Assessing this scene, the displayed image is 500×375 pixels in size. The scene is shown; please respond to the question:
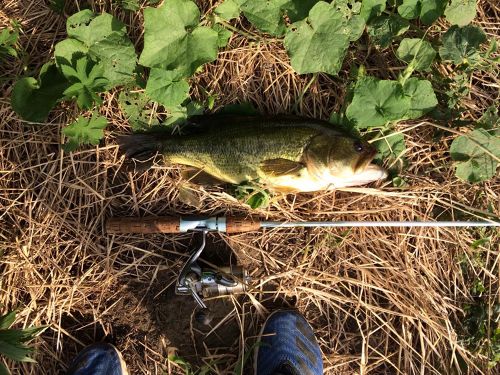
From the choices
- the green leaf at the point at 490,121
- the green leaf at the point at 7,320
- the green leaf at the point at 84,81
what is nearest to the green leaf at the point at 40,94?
the green leaf at the point at 84,81

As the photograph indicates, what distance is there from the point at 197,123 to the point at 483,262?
253 centimetres

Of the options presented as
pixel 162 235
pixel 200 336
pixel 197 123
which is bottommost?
pixel 200 336

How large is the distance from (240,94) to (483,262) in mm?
2364

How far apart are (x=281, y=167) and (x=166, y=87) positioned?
39.1 inches

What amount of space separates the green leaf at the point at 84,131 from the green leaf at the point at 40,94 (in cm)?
21

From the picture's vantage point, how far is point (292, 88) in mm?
3336

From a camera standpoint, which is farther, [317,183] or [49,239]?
[49,239]

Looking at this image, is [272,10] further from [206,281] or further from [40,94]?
[206,281]

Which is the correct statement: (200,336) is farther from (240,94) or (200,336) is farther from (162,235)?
(240,94)

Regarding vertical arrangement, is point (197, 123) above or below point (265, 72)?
below

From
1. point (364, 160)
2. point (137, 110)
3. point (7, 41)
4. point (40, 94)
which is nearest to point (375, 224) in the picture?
point (364, 160)

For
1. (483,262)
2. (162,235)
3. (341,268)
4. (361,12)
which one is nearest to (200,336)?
(162,235)

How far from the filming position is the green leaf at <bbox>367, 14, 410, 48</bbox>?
3.13 meters

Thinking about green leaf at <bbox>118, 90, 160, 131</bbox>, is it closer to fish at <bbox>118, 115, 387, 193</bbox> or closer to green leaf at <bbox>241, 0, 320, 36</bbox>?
Result: fish at <bbox>118, 115, 387, 193</bbox>
